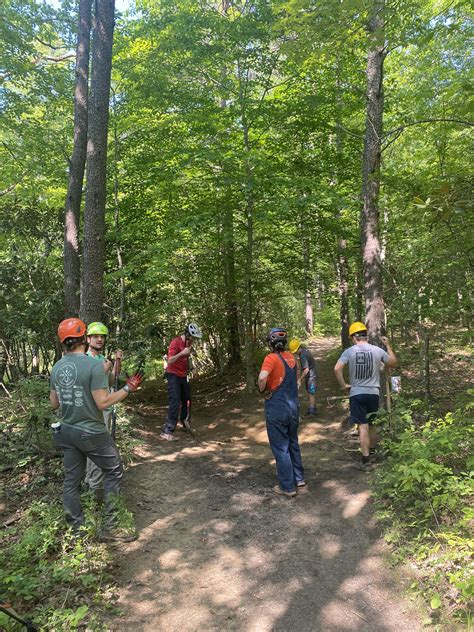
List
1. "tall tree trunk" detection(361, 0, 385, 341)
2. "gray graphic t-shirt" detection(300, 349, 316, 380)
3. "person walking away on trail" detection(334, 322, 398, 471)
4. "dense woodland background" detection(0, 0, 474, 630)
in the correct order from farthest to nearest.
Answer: "gray graphic t-shirt" detection(300, 349, 316, 380), "tall tree trunk" detection(361, 0, 385, 341), "dense woodland background" detection(0, 0, 474, 630), "person walking away on trail" detection(334, 322, 398, 471)

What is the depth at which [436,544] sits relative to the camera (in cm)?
361

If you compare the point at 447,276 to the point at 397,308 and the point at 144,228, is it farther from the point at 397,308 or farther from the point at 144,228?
the point at 144,228

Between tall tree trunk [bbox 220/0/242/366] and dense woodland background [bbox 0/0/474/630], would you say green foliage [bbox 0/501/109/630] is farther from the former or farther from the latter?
tall tree trunk [bbox 220/0/242/366]

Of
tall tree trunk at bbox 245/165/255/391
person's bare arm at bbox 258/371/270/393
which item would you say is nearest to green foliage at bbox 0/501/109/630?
person's bare arm at bbox 258/371/270/393

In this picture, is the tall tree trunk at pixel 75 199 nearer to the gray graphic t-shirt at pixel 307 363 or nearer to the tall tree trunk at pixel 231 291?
the tall tree trunk at pixel 231 291

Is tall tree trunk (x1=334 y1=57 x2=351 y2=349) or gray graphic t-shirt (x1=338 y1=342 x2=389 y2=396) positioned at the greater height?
A: tall tree trunk (x1=334 y1=57 x2=351 y2=349)

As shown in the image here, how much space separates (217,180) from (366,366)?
18.5 feet

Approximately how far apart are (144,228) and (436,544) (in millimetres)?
8530

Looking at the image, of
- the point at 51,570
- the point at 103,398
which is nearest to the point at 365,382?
the point at 103,398

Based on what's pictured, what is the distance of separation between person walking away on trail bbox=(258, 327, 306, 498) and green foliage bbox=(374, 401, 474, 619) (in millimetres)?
1060

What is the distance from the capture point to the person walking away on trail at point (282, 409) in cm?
521

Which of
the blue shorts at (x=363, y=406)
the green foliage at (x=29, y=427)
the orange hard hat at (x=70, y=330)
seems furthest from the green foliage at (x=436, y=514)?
the green foliage at (x=29, y=427)

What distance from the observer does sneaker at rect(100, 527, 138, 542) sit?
4137 millimetres

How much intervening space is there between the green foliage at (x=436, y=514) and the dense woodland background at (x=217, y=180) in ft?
2.59
